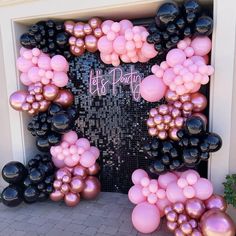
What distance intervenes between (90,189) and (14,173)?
3.69 ft

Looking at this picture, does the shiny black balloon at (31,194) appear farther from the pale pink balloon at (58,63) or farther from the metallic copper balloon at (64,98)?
the pale pink balloon at (58,63)

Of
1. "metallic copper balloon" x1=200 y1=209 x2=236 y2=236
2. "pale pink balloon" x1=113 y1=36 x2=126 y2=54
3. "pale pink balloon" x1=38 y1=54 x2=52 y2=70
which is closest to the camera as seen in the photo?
"metallic copper balloon" x1=200 y1=209 x2=236 y2=236

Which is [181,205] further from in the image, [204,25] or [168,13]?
[168,13]

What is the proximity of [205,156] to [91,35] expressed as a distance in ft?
7.21

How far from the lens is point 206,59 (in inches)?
130

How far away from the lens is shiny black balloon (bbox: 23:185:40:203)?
3.85m

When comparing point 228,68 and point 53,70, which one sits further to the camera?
point 53,70

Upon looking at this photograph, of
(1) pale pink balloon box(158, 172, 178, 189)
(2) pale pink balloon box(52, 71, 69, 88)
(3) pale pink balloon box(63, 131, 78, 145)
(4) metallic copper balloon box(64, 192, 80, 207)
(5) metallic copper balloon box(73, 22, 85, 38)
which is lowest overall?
(4) metallic copper balloon box(64, 192, 80, 207)

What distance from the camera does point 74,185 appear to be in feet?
12.6

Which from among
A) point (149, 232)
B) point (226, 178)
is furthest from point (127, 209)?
point (226, 178)

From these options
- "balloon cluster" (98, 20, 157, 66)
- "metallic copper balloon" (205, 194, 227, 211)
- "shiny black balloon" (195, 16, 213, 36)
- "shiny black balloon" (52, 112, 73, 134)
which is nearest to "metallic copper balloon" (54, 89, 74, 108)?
"shiny black balloon" (52, 112, 73, 134)

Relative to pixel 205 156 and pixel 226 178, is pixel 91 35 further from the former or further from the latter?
pixel 226 178

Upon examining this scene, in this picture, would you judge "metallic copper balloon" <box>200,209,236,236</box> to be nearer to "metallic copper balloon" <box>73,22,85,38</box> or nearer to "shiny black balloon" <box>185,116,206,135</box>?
"shiny black balloon" <box>185,116,206,135</box>

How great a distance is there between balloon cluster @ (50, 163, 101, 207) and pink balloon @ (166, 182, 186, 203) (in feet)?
4.26
